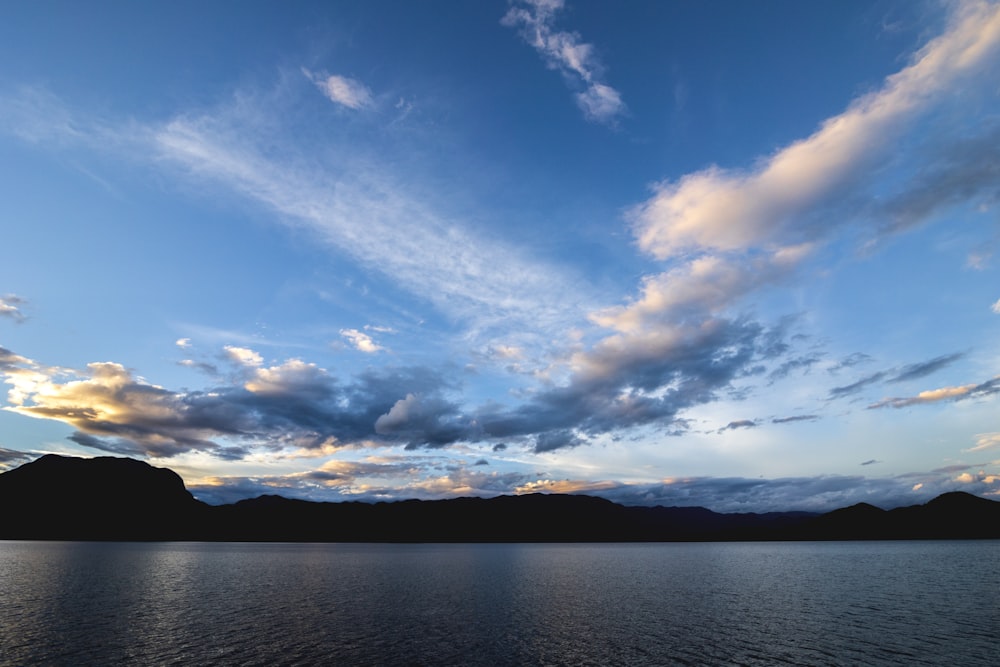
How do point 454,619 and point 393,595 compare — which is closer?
point 454,619

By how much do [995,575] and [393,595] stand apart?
148 metres

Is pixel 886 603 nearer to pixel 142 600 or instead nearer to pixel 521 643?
pixel 521 643

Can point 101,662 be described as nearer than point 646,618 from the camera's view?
Yes

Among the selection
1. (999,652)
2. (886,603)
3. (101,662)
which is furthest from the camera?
(886,603)

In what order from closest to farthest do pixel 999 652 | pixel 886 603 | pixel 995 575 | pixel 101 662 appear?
pixel 101 662
pixel 999 652
pixel 886 603
pixel 995 575

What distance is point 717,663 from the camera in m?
48.0

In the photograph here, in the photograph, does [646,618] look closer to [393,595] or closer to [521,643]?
[521,643]

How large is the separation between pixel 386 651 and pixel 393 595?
1849 inches

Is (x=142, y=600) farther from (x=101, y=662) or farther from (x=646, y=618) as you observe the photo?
(x=646, y=618)

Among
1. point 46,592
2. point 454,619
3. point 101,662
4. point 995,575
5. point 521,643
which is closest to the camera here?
point 101,662

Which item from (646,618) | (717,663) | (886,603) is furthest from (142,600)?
(886,603)

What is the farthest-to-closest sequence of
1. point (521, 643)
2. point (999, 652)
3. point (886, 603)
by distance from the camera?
point (886, 603) → point (521, 643) → point (999, 652)

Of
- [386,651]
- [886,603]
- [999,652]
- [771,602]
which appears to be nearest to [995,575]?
[886,603]

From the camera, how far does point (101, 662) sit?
153 ft
